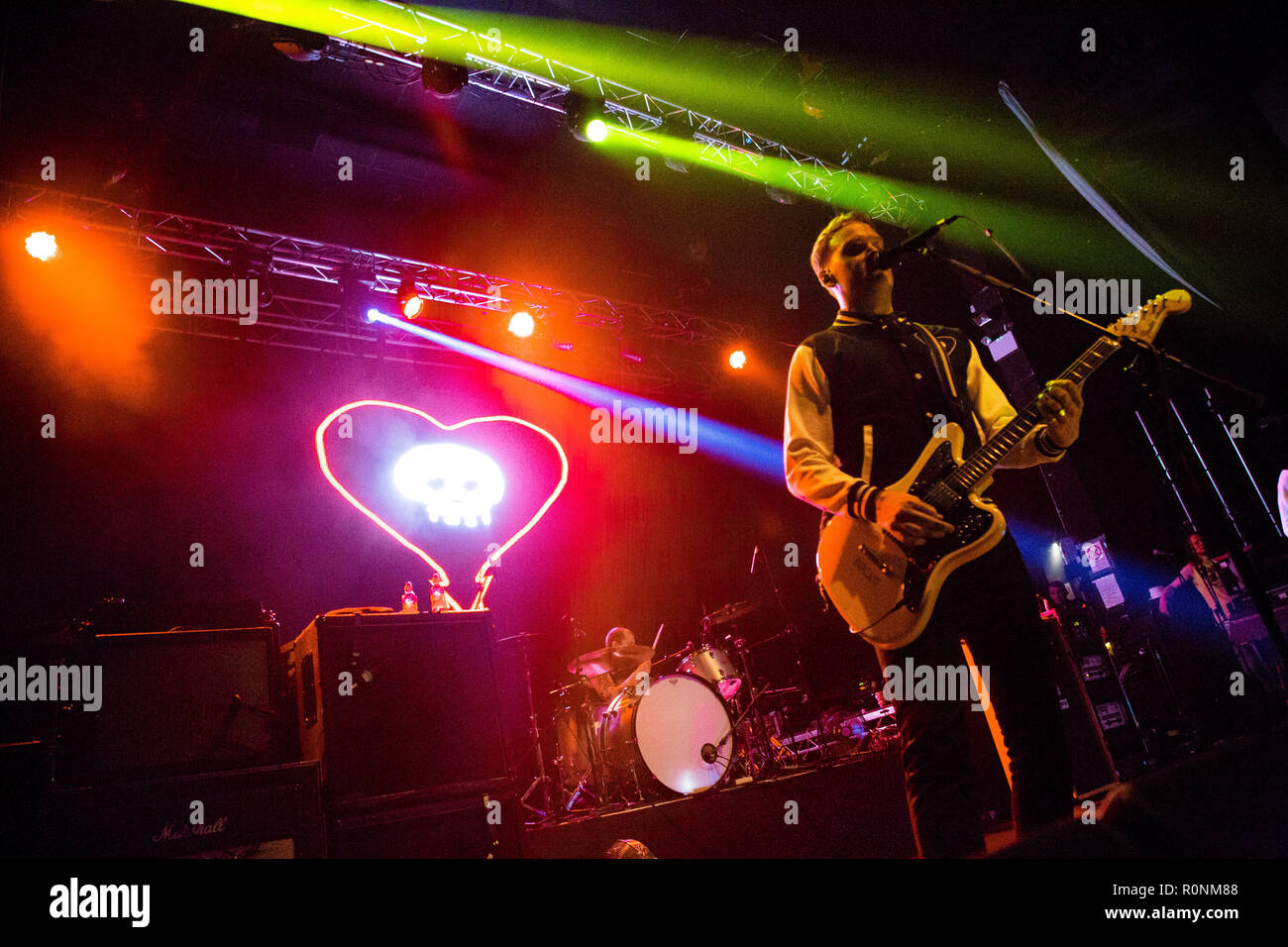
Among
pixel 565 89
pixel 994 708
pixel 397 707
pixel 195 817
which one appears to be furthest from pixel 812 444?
pixel 565 89

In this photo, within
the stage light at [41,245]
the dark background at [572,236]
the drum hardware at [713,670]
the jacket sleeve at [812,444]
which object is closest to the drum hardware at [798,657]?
the dark background at [572,236]

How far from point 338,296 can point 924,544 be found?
20.4 feet

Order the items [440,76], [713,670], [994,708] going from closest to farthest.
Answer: [994,708] < [440,76] < [713,670]

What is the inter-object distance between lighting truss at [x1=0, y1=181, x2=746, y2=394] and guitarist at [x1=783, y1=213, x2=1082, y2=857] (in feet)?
16.4

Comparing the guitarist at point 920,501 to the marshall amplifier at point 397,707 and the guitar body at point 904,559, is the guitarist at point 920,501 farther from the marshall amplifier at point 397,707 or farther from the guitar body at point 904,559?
the marshall amplifier at point 397,707

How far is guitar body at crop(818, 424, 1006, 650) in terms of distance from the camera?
6.90 feet

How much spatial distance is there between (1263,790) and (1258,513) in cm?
554

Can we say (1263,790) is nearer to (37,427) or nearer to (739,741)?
(739,741)

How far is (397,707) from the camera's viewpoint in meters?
3.32

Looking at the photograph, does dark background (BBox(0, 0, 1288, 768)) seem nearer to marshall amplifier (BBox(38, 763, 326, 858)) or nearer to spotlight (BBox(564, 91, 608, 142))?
spotlight (BBox(564, 91, 608, 142))

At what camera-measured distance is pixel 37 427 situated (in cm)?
562

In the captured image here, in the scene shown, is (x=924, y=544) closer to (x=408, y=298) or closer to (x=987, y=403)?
(x=987, y=403)

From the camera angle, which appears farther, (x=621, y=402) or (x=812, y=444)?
(x=621, y=402)
